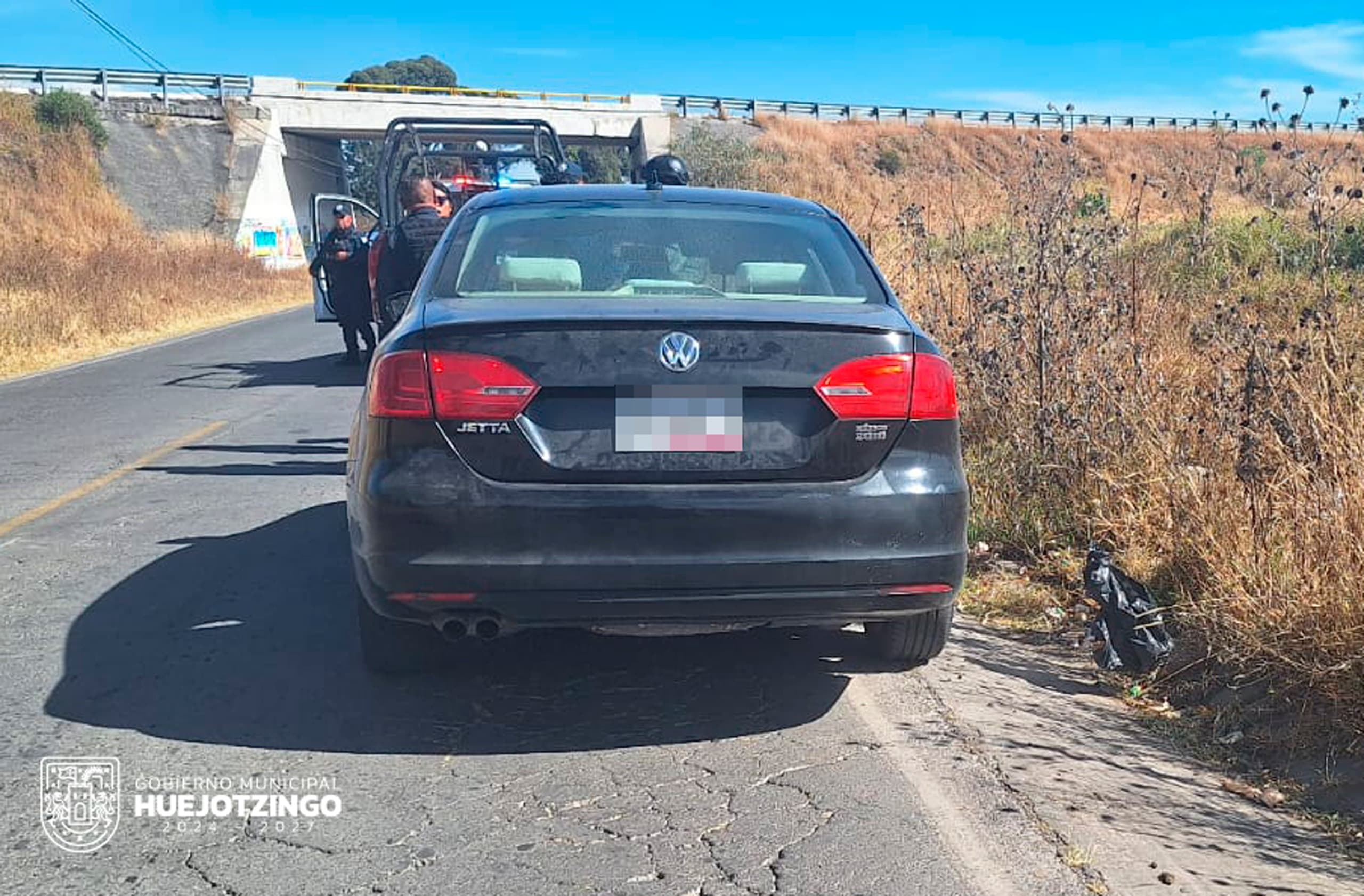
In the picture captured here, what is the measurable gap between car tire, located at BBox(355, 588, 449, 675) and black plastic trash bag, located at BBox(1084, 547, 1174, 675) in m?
2.38

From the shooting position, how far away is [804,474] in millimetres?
3703

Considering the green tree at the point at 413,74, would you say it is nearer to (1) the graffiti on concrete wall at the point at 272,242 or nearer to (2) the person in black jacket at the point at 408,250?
(1) the graffiti on concrete wall at the point at 272,242

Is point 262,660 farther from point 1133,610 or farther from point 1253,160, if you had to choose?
point 1253,160

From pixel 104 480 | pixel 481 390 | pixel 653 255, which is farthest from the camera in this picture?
pixel 104 480

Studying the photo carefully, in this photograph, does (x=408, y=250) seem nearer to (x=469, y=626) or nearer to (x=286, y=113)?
(x=469, y=626)

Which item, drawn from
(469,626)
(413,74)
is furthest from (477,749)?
(413,74)

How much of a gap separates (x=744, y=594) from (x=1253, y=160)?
5.56 m

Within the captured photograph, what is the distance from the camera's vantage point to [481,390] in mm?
3617

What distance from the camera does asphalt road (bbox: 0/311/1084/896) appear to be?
3117 mm

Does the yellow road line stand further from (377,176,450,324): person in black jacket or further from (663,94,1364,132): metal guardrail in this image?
(663,94,1364,132): metal guardrail

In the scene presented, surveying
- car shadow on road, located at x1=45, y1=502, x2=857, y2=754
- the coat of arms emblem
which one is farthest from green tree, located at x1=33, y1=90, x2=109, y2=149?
the coat of arms emblem

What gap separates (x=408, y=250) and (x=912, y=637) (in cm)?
592

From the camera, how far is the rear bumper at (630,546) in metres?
3.58

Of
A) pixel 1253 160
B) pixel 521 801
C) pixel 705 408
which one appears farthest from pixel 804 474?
pixel 1253 160
